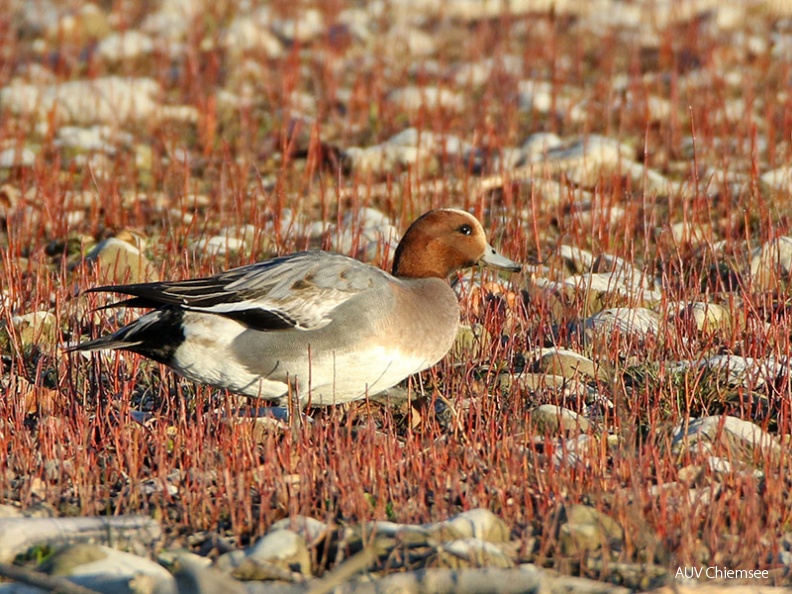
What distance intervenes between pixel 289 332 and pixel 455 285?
179 centimetres

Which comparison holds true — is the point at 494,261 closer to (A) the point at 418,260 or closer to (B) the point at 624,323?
(A) the point at 418,260

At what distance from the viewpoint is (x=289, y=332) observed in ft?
14.2

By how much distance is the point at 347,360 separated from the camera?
4262 mm

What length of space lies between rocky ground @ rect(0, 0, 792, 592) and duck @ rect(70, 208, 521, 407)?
0.52 feet

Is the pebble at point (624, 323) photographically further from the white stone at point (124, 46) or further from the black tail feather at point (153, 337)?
the white stone at point (124, 46)

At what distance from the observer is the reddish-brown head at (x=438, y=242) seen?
16.0 feet

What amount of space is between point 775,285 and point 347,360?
2.63m

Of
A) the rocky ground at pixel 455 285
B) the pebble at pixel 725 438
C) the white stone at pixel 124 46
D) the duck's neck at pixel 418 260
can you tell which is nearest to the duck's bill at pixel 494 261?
the duck's neck at pixel 418 260

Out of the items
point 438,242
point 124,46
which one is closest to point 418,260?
point 438,242

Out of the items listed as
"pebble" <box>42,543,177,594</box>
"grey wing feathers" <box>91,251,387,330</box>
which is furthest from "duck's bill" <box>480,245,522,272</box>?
"pebble" <box>42,543,177,594</box>

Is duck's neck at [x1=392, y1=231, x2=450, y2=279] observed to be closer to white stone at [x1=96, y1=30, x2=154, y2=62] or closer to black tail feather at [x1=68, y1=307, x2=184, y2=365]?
black tail feather at [x1=68, y1=307, x2=184, y2=365]

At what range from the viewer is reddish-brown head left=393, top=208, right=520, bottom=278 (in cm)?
487

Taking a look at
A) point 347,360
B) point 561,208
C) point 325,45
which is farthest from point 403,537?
point 325,45

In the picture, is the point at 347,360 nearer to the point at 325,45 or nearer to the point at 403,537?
the point at 403,537
